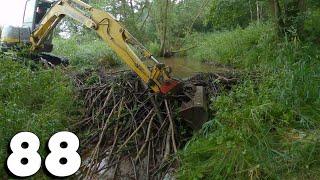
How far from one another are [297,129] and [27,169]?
106 inches

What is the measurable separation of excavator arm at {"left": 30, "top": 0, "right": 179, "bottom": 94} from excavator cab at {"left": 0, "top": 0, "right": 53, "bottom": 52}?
1714mm

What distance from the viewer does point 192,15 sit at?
61.6ft

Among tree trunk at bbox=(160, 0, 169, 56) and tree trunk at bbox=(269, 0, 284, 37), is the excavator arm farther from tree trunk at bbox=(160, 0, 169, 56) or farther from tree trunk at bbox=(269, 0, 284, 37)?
tree trunk at bbox=(160, 0, 169, 56)

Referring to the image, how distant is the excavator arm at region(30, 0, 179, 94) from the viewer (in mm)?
5305

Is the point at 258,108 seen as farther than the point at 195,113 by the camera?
No

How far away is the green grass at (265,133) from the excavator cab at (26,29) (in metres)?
5.44

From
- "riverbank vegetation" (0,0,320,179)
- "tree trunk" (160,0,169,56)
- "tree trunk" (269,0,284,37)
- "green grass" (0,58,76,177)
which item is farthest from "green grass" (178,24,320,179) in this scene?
"tree trunk" (160,0,169,56)

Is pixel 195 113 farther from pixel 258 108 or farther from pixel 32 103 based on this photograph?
pixel 32 103

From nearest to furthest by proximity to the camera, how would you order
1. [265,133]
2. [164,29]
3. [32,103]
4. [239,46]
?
[265,133], [32,103], [239,46], [164,29]

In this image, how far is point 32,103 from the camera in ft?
18.7

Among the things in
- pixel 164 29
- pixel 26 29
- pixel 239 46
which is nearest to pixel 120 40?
pixel 26 29

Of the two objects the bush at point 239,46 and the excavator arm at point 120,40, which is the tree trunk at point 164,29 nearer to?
the bush at point 239,46

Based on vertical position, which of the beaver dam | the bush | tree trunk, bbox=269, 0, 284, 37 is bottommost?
the beaver dam

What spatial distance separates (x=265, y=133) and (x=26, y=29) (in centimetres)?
692
